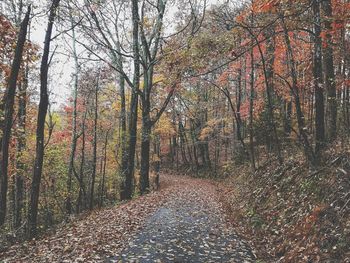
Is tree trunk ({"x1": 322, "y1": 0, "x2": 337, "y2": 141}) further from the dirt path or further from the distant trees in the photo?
the dirt path

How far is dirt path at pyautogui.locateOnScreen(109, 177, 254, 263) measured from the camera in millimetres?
7012

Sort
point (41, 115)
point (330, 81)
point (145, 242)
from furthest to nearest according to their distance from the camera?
point (41, 115) < point (330, 81) < point (145, 242)

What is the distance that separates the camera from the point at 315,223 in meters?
6.55

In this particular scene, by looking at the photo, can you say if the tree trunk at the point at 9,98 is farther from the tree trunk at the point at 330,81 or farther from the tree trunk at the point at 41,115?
the tree trunk at the point at 330,81

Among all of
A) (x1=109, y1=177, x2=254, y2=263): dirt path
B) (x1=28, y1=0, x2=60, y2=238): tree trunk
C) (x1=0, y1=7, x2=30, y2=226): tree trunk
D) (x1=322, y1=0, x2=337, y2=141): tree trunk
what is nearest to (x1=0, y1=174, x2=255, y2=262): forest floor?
(x1=109, y1=177, x2=254, y2=263): dirt path

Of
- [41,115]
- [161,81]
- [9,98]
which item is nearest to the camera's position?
[9,98]

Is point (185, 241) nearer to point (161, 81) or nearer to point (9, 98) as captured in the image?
point (9, 98)

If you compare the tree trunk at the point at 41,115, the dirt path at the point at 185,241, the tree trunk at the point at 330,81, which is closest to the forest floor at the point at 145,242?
the dirt path at the point at 185,241

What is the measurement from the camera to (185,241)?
324 inches

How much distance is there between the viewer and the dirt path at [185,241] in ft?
23.0

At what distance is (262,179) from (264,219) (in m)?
4.99

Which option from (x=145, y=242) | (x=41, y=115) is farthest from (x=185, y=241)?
(x=41, y=115)

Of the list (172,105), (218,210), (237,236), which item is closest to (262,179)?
(218,210)

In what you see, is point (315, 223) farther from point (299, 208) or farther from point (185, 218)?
point (185, 218)
